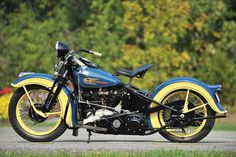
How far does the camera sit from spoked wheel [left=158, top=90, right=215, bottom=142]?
9.66 metres

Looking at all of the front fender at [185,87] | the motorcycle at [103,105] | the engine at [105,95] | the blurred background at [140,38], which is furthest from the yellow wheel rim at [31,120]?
the blurred background at [140,38]

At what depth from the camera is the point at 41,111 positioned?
971 centimetres

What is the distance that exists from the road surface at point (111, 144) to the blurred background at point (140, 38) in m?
10.9

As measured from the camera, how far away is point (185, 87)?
964cm

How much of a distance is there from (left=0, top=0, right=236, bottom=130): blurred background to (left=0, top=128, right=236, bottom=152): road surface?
35.7 feet

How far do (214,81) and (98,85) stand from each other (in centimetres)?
1327

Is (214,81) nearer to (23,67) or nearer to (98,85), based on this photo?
(23,67)

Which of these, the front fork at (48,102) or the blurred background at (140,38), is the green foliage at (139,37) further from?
the front fork at (48,102)

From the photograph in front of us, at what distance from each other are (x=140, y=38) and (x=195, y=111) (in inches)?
518

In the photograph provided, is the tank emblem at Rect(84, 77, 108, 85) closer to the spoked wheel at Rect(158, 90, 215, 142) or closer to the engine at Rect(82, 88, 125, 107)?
the engine at Rect(82, 88, 125, 107)

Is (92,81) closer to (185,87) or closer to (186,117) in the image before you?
(185,87)

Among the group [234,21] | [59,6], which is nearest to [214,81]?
[234,21]

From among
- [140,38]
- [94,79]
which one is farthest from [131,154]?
[140,38]

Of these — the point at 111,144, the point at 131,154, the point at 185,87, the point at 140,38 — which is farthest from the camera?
the point at 140,38
